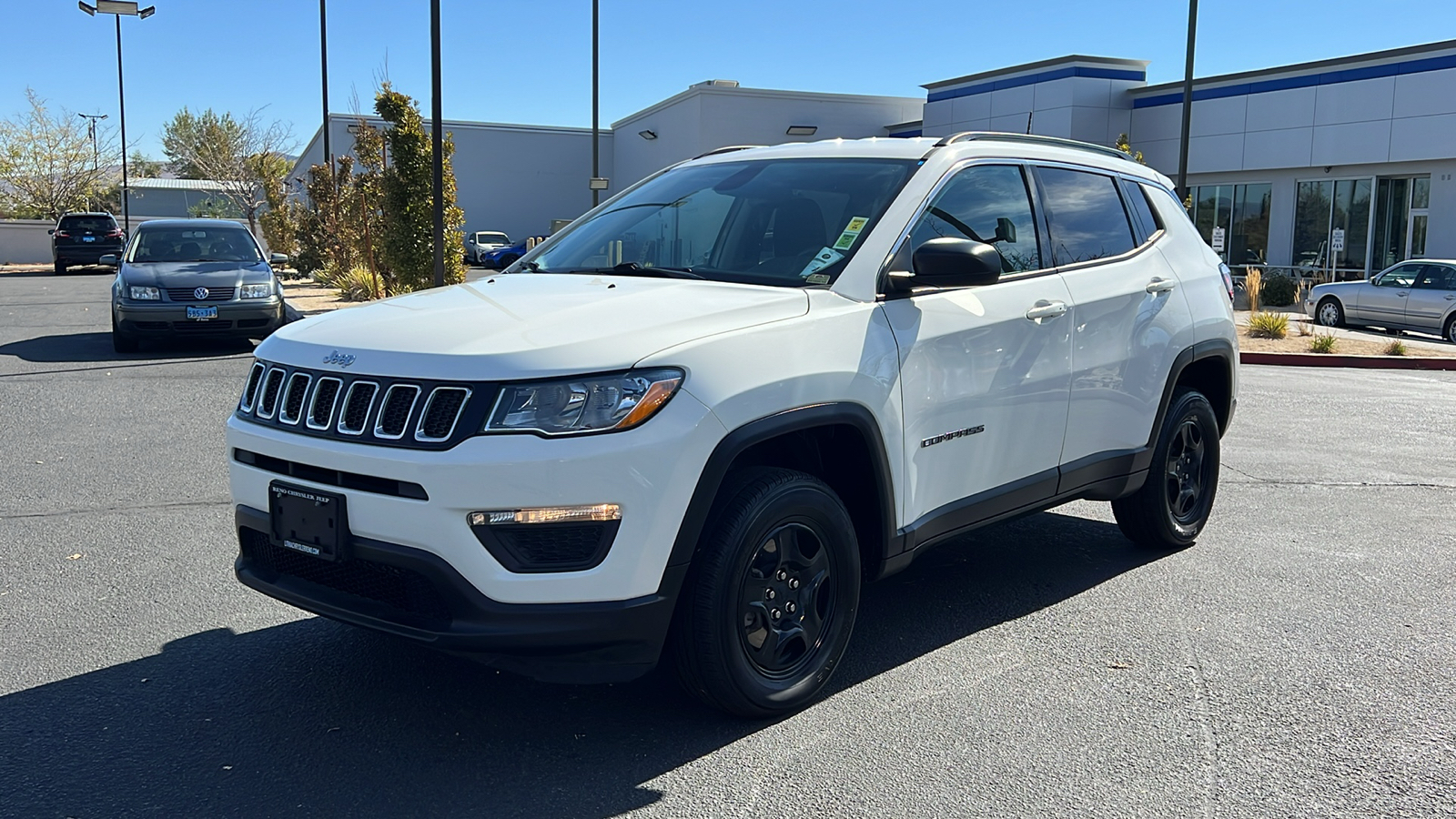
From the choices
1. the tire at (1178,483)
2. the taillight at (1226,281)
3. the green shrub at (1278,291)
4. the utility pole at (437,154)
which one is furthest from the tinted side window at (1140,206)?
the green shrub at (1278,291)

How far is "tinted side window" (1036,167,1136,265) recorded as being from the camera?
505 cm

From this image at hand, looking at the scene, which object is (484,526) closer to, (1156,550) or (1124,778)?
(1124,778)

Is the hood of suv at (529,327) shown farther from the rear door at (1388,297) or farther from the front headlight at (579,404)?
the rear door at (1388,297)

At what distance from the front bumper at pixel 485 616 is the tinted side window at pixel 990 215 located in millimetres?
1774

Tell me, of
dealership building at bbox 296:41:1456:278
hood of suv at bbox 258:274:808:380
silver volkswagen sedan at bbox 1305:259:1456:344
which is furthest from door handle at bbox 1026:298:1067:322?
dealership building at bbox 296:41:1456:278

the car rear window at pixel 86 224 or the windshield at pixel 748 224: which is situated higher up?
the car rear window at pixel 86 224

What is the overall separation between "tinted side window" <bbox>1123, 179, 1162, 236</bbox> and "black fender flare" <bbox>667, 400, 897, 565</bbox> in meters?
2.40

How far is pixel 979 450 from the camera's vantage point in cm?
442

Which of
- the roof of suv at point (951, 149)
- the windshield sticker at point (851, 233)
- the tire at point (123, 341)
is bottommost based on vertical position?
the tire at point (123, 341)

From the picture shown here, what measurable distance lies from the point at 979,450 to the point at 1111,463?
1.09m

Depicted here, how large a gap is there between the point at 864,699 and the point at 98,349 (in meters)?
12.8

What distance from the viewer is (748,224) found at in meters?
4.52

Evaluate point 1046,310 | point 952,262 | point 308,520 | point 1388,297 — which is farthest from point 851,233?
point 1388,297

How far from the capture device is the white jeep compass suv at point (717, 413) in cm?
322
